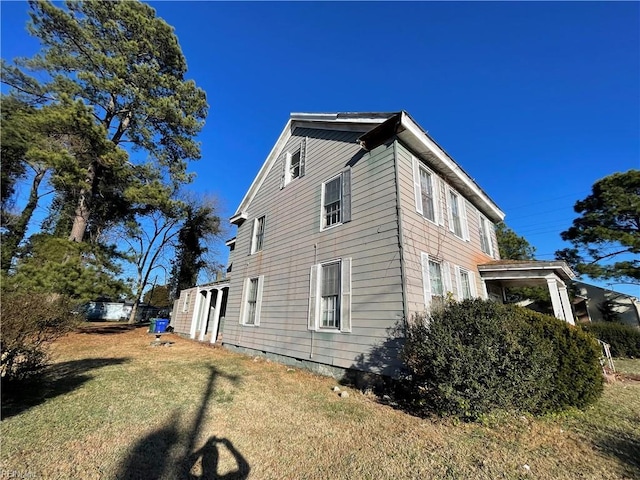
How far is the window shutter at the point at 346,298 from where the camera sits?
22.5ft

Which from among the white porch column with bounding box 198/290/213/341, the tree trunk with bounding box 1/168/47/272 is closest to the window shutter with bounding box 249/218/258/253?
the white porch column with bounding box 198/290/213/341

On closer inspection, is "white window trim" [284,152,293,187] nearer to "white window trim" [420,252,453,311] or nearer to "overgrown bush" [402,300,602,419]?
"white window trim" [420,252,453,311]

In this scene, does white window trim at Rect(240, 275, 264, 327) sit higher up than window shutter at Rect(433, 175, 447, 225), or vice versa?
window shutter at Rect(433, 175, 447, 225)

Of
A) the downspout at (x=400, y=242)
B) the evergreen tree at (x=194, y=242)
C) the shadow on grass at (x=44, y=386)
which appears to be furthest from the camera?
the evergreen tree at (x=194, y=242)

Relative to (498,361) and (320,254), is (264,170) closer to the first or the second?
(320,254)

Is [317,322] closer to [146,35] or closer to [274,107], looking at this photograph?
[274,107]

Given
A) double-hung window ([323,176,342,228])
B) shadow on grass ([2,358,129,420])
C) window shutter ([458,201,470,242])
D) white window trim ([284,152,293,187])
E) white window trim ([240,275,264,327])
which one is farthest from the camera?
white window trim ([284,152,293,187])

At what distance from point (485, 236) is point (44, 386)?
14002 millimetres

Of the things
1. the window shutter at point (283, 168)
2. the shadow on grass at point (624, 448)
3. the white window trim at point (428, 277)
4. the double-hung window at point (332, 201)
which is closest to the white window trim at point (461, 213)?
the white window trim at point (428, 277)

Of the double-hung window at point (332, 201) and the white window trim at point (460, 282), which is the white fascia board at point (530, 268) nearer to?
the white window trim at point (460, 282)

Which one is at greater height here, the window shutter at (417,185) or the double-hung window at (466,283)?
the window shutter at (417,185)

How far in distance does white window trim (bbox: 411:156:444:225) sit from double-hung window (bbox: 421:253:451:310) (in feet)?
3.90

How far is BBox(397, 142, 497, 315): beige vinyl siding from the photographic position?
6.25m

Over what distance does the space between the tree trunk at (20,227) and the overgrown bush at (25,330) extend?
401 inches
